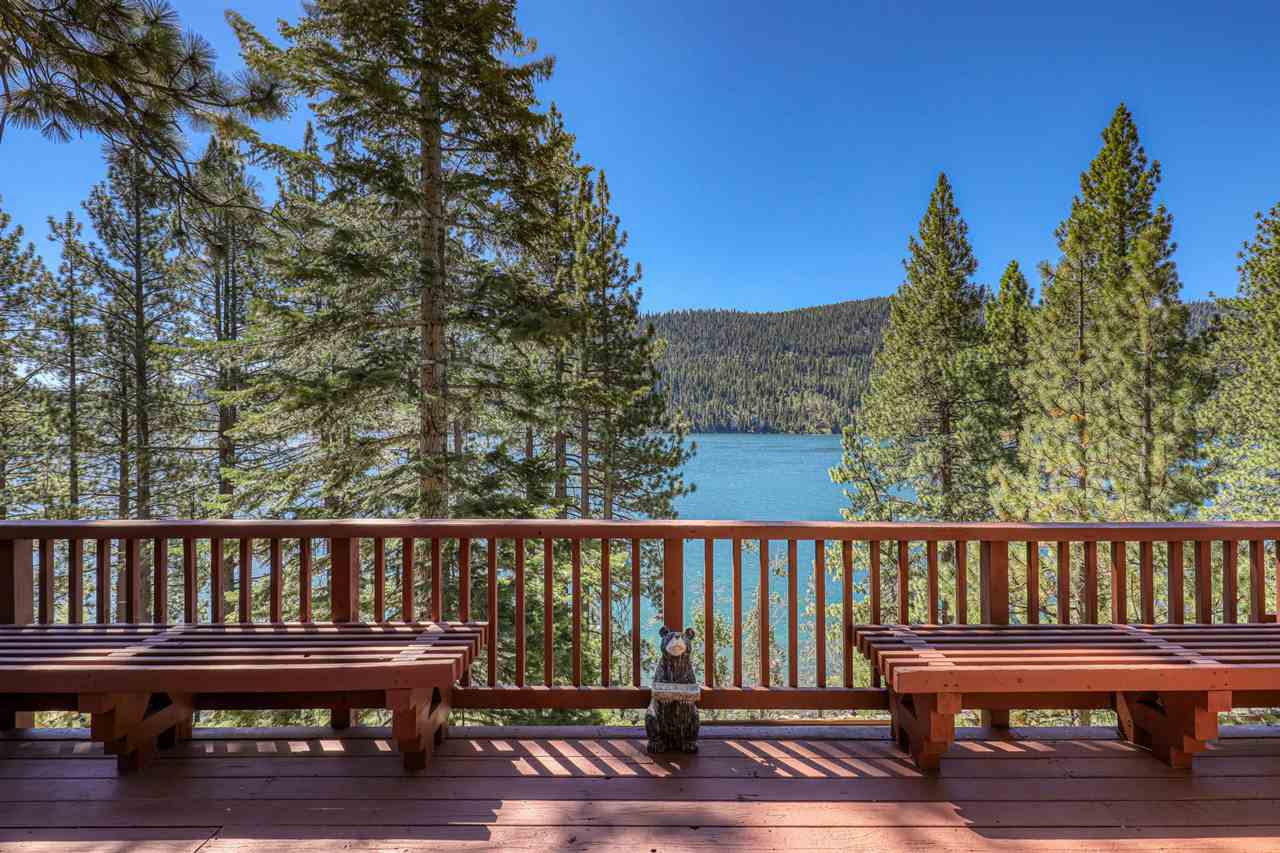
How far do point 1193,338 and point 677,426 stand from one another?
9329 millimetres

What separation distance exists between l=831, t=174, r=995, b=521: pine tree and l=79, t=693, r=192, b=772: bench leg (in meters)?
14.5

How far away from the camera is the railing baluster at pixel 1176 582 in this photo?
243 cm

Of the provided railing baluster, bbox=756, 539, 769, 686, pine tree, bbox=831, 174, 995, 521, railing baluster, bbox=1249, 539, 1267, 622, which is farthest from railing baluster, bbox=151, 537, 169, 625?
pine tree, bbox=831, 174, 995, 521

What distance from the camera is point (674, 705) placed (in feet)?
7.13

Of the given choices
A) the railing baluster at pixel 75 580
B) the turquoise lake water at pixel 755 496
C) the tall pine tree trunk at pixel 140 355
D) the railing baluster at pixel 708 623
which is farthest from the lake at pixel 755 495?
the railing baluster at pixel 75 580

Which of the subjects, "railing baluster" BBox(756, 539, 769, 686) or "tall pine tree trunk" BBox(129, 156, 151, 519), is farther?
"tall pine tree trunk" BBox(129, 156, 151, 519)

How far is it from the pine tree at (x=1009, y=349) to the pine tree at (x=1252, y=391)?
391 centimetres

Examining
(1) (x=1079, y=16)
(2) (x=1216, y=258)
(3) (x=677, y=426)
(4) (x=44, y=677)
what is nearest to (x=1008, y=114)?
(1) (x=1079, y=16)

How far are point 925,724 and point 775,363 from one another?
1035 inches

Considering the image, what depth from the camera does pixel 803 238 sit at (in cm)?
2041

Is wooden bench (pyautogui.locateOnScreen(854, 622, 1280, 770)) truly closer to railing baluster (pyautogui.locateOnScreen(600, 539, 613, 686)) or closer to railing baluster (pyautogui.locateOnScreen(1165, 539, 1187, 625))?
railing baluster (pyautogui.locateOnScreen(1165, 539, 1187, 625))

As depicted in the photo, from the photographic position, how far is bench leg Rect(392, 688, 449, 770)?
76.7 inches

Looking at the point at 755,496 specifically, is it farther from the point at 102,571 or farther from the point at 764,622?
the point at 102,571

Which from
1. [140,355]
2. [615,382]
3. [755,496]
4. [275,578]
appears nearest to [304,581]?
[275,578]
